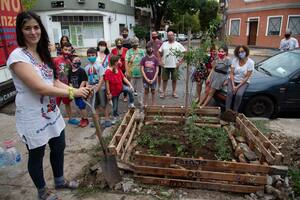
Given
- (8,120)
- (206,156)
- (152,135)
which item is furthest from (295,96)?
(8,120)

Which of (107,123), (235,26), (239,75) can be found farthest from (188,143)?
(235,26)

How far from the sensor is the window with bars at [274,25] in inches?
862

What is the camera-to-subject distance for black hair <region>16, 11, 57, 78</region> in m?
2.29

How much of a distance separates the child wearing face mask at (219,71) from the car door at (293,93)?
54.2 inches

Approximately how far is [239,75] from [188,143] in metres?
2.22

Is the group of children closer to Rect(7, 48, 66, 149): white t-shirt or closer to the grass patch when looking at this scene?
Rect(7, 48, 66, 149): white t-shirt

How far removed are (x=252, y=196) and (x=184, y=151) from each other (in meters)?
1.12

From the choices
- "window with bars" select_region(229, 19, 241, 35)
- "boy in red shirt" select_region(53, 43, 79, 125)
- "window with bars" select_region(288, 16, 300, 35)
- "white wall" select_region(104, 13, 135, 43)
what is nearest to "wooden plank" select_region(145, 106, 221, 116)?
"boy in red shirt" select_region(53, 43, 79, 125)

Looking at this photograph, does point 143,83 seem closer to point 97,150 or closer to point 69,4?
point 97,150

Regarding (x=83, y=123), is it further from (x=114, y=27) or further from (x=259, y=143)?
(x=114, y=27)

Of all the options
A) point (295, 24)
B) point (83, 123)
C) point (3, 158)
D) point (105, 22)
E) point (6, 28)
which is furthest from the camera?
point (105, 22)

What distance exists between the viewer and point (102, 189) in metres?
3.11

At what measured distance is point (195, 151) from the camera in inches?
148

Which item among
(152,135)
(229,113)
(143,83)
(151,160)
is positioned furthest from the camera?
(143,83)
